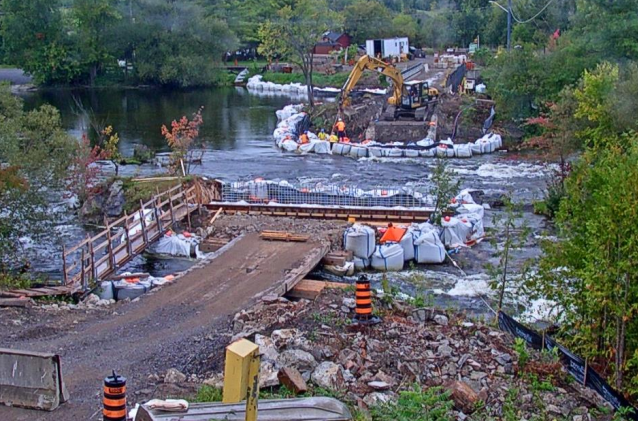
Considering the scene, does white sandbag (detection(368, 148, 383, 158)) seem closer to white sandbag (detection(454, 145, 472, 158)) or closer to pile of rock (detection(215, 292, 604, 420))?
white sandbag (detection(454, 145, 472, 158))

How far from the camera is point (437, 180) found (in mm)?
26734

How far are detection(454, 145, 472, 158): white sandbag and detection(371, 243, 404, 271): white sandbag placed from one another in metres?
16.6

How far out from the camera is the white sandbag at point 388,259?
77.2ft

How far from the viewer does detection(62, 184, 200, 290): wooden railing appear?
1978cm

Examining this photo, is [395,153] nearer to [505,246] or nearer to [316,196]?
[316,196]

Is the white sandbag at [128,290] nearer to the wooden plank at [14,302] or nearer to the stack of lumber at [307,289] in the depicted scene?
the wooden plank at [14,302]

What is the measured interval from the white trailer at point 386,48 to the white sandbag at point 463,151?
1315 inches

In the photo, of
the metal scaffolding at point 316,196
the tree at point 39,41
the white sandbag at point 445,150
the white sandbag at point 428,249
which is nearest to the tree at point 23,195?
the metal scaffolding at point 316,196

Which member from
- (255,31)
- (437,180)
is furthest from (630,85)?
(255,31)

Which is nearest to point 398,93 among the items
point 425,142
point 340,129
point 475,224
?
point 340,129

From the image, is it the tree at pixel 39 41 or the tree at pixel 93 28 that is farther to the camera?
the tree at pixel 93 28

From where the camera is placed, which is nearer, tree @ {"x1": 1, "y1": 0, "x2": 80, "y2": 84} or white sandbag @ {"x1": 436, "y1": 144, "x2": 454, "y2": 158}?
white sandbag @ {"x1": 436, "y1": 144, "x2": 454, "y2": 158}

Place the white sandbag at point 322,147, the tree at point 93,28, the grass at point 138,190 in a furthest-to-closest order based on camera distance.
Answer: the tree at point 93,28, the white sandbag at point 322,147, the grass at point 138,190

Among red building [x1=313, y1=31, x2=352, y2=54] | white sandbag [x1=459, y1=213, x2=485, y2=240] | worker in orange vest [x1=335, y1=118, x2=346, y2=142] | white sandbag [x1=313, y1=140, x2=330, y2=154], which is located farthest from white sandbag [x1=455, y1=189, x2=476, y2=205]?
red building [x1=313, y1=31, x2=352, y2=54]
